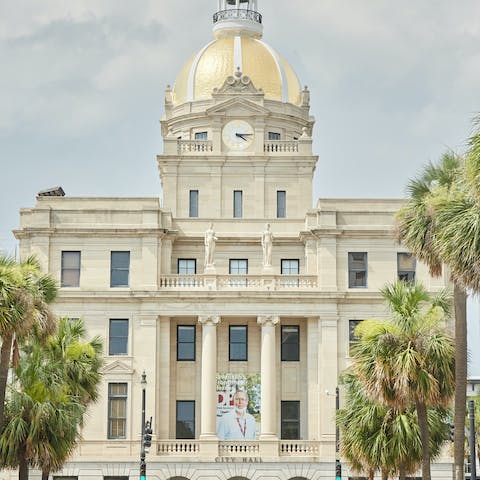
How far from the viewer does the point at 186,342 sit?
2965 inches

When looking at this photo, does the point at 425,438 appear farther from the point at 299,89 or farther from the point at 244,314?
the point at 299,89

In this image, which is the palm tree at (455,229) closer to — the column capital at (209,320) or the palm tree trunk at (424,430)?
the palm tree trunk at (424,430)

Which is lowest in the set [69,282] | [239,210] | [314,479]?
[314,479]

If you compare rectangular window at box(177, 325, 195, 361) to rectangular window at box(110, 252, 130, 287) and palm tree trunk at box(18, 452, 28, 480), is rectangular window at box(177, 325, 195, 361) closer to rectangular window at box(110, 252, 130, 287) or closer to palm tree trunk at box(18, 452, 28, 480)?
rectangular window at box(110, 252, 130, 287)

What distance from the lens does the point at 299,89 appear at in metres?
88.4

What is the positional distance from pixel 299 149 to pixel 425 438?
38414mm

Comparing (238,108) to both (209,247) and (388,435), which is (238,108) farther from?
(388,435)

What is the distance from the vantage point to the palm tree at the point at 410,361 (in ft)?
143

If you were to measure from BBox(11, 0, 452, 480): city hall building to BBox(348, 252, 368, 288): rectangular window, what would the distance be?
0.27 feet

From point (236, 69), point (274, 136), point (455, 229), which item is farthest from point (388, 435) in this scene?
point (236, 69)

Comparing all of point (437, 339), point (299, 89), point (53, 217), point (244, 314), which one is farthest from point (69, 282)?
point (437, 339)

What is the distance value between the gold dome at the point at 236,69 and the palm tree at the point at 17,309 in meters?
43.2

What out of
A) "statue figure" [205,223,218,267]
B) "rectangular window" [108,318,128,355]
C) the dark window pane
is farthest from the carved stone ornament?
"rectangular window" [108,318,128,355]

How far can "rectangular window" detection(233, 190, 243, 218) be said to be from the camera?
264 feet
